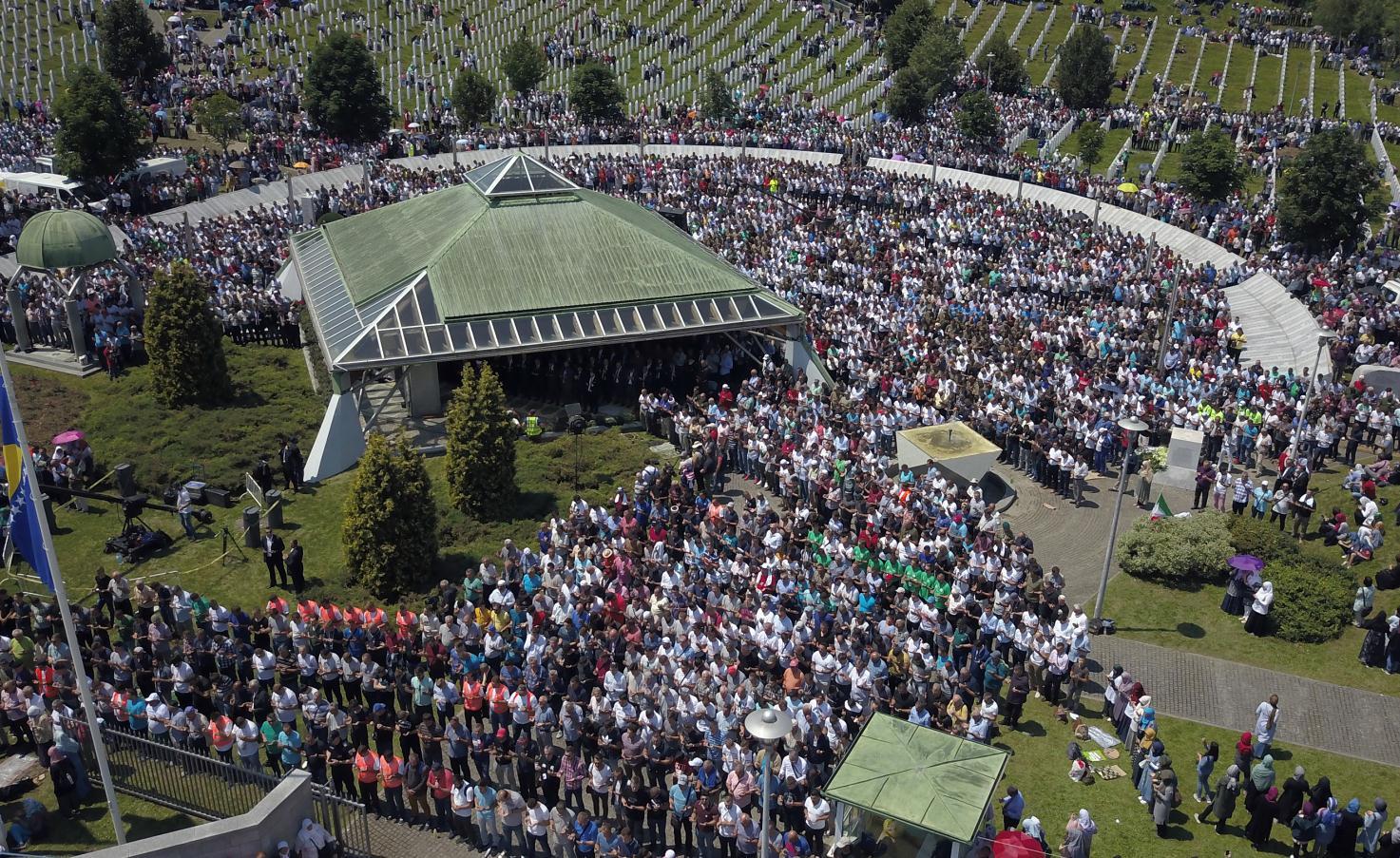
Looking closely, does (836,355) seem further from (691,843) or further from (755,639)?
(691,843)

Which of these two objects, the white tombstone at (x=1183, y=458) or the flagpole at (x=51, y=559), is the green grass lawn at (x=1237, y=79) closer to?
the white tombstone at (x=1183, y=458)

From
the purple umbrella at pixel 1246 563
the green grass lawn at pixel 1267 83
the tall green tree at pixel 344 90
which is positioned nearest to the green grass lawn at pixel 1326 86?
the green grass lawn at pixel 1267 83

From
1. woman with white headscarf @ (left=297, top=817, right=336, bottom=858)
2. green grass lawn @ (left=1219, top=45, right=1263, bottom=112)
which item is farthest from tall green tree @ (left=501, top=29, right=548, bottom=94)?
woman with white headscarf @ (left=297, top=817, right=336, bottom=858)

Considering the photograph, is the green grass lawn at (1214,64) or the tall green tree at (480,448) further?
the green grass lawn at (1214,64)

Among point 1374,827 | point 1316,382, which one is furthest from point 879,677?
point 1316,382

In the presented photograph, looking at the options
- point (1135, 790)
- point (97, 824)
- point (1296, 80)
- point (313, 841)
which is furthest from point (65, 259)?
point (1296, 80)
